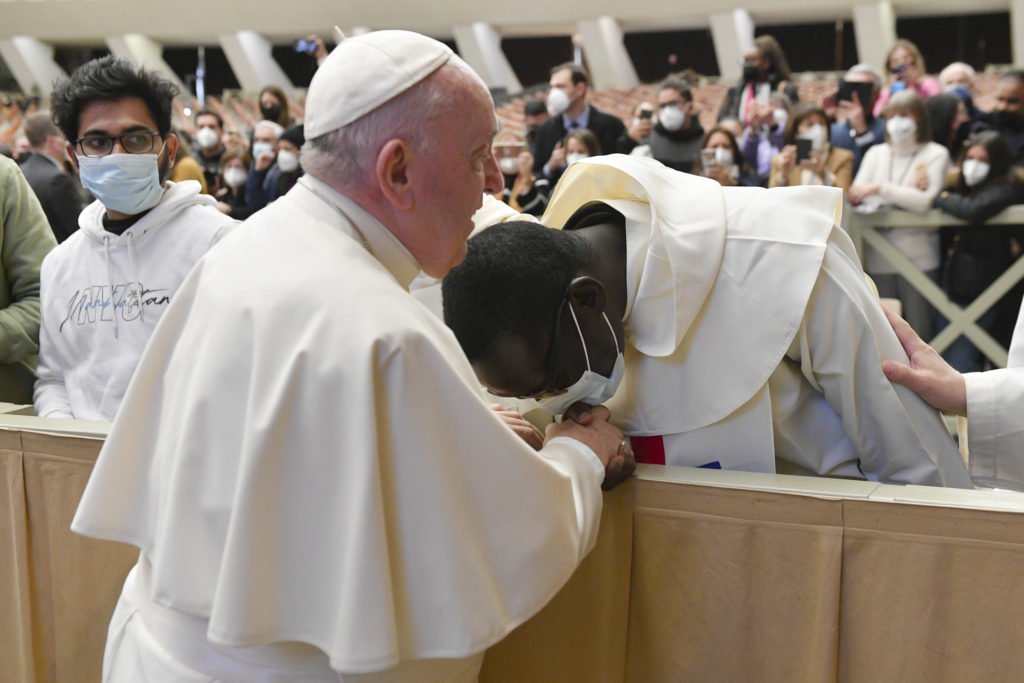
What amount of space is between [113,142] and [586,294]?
184cm

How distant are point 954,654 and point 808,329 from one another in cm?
67

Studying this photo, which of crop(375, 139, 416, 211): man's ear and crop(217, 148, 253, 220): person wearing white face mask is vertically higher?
crop(375, 139, 416, 211): man's ear

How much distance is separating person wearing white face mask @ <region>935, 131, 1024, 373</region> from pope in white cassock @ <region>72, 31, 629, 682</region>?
4.45 meters

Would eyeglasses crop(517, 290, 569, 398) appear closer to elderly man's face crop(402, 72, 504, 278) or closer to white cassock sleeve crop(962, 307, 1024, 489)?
elderly man's face crop(402, 72, 504, 278)

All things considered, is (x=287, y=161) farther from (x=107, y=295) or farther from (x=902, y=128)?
(x=107, y=295)

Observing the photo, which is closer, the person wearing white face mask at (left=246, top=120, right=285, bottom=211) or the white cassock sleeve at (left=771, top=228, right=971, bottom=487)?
the white cassock sleeve at (left=771, top=228, right=971, bottom=487)

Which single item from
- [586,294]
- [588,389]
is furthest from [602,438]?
[586,294]

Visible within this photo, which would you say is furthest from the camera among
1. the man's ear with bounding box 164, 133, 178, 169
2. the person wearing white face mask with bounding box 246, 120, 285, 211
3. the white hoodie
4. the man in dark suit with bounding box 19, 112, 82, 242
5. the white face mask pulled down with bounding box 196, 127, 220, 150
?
the white face mask pulled down with bounding box 196, 127, 220, 150

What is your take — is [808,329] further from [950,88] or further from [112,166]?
[950,88]

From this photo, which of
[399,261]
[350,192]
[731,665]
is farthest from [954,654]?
[350,192]

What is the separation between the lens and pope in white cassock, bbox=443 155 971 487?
6.66ft

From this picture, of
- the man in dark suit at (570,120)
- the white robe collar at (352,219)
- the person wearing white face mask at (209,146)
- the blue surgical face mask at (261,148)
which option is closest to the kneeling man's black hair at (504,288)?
the white robe collar at (352,219)

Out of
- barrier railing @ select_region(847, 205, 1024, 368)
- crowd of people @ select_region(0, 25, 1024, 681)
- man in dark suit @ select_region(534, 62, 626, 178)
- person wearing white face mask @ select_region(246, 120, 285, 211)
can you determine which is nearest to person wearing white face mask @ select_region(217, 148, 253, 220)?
person wearing white face mask @ select_region(246, 120, 285, 211)

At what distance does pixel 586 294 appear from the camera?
2043 mm
